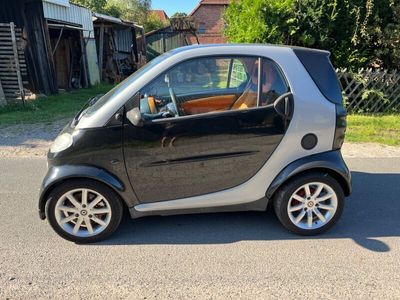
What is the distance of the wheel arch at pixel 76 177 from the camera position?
336cm

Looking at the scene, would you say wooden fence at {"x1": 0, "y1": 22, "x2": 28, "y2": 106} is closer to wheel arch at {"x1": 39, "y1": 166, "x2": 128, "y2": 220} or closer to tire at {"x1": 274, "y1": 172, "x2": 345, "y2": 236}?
wheel arch at {"x1": 39, "y1": 166, "x2": 128, "y2": 220}

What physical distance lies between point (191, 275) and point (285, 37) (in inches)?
313

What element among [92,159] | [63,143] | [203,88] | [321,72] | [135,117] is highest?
[321,72]

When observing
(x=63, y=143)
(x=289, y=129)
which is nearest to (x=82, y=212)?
(x=63, y=143)

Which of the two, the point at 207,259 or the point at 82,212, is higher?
the point at 82,212

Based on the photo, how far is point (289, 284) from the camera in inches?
118

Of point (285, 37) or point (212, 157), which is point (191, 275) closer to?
point (212, 157)

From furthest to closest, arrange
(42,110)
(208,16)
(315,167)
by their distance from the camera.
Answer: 1. (208,16)
2. (42,110)
3. (315,167)

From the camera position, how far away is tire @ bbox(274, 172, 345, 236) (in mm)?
3613

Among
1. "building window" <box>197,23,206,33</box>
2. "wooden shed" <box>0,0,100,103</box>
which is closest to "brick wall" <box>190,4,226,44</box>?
"building window" <box>197,23,206,33</box>

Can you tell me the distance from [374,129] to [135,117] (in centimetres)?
603

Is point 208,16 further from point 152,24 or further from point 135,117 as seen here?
point 135,117

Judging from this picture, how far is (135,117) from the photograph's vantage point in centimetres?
330

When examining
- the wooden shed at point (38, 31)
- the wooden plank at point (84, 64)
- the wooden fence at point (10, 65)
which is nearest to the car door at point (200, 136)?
the wooden fence at point (10, 65)
